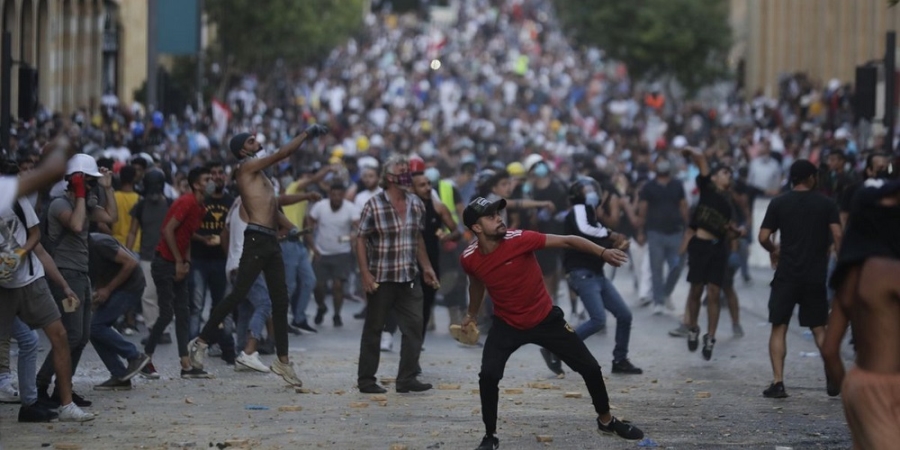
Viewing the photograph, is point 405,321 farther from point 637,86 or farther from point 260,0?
point 637,86

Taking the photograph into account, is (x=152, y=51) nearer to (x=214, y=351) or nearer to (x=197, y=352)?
(x=214, y=351)

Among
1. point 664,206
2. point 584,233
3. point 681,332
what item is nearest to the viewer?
point 584,233

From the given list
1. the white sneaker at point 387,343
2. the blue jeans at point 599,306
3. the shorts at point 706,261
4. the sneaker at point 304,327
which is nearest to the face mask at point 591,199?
the blue jeans at point 599,306

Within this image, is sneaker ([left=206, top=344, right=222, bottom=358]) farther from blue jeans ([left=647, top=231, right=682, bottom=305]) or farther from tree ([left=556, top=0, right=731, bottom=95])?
tree ([left=556, top=0, right=731, bottom=95])

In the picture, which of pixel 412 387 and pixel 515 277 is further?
pixel 412 387

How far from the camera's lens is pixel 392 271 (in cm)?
1199

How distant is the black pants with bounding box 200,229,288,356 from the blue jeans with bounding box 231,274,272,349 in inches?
25.3

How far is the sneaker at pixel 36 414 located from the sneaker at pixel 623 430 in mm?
3187

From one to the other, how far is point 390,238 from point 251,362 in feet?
5.05

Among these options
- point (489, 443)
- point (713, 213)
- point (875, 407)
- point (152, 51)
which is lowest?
point (489, 443)

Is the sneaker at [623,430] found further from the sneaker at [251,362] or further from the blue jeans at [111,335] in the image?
the sneaker at [251,362]

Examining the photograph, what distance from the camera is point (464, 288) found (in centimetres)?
1677

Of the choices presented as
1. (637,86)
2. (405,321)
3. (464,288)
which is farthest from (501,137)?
(405,321)

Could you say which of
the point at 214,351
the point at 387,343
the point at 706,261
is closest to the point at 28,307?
the point at 214,351
